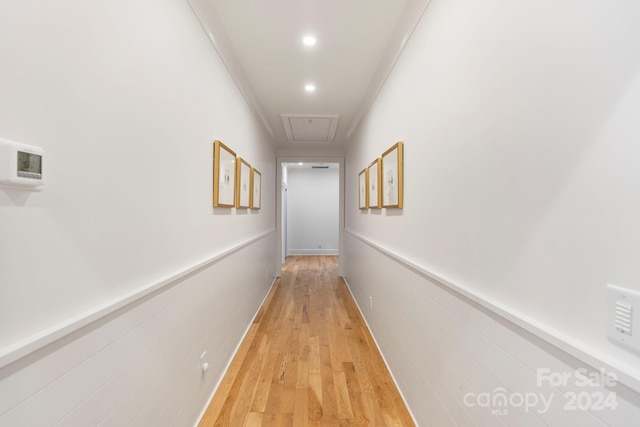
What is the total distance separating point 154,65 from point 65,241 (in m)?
0.83

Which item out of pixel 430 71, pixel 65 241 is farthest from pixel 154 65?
pixel 430 71

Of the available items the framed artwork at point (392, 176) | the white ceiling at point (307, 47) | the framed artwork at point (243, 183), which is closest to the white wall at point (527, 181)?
the framed artwork at point (392, 176)

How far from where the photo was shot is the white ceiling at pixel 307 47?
5.70 feet

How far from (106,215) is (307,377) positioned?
1856 mm

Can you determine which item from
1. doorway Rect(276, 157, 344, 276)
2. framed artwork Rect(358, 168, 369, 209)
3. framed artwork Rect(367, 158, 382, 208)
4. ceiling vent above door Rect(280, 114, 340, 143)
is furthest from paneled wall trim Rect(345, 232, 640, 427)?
doorway Rect(276, 157, 344, 276)

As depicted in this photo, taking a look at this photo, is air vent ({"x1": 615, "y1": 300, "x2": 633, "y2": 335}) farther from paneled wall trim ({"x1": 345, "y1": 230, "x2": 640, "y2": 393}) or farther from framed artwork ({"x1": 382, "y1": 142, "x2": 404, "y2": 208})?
framed artwork ({"x1": 382, "y1": 142, "x2": 404, "y2": 208})

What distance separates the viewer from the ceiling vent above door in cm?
364

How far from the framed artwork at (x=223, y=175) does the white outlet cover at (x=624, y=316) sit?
1.92 meters

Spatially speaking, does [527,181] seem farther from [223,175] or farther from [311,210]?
[311,210]

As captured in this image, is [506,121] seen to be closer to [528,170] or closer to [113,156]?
[528,170]

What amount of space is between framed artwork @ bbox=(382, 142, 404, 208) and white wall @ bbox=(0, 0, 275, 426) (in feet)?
4.33

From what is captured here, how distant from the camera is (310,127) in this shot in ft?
13.3

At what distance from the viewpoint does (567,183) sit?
2.32 ft

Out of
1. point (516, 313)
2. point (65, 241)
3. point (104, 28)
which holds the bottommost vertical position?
point (516, 313)
